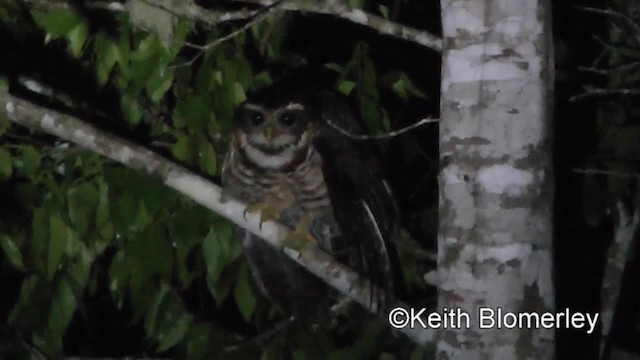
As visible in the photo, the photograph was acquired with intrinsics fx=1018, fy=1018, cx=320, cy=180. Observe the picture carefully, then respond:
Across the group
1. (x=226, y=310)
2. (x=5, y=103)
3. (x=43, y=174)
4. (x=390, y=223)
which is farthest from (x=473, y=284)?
(x=226, y=310)

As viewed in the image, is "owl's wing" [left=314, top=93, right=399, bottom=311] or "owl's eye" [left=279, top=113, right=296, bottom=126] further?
"owl's eye" [left=279, top=113, right=296, bottom=126]

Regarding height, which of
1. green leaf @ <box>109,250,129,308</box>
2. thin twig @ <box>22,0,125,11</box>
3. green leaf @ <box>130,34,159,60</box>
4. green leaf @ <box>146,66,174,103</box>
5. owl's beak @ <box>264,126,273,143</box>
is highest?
thin twig @ <box>22,0,125,11</box>

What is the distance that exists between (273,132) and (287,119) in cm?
5

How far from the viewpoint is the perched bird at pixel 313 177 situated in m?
2.27

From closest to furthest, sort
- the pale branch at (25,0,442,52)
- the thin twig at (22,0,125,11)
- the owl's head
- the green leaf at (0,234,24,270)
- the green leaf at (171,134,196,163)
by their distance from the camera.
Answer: the pale branch at (25,0,442,52), the thin twig at (22,0,125,11), the green leaf at (171,134,196,163), the green leaf at (0,234,24,270), the owl's head

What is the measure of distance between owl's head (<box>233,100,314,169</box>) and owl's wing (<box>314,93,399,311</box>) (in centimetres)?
7

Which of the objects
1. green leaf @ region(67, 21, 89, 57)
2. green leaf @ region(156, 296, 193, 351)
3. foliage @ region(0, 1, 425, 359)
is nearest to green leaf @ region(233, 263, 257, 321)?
foliage @ region(0, 1, 425, 359)

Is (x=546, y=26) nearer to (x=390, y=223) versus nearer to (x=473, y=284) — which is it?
(x=473, y=284)

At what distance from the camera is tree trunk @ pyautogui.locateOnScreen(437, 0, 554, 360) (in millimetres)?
1227

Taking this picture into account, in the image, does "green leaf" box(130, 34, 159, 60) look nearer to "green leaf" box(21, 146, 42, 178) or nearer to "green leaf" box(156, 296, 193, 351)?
"green leaf" box(21, 146, 42, 178)

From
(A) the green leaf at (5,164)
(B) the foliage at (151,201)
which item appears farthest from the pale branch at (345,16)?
(A) the green leaf at (5,164)

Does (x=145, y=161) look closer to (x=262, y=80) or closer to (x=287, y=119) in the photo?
(x=262, y=80)

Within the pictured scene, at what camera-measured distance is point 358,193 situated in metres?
2.29

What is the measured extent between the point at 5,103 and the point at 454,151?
0.79 m
